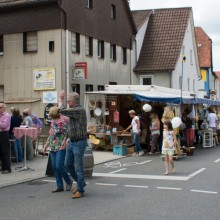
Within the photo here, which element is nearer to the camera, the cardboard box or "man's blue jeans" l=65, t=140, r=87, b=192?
"man's blue jeans" l=65, t=140, r=87, b=192

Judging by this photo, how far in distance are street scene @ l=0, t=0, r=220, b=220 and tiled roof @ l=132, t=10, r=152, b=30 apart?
0.10 metres

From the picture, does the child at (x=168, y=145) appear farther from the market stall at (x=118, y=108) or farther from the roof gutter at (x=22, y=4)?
the roof gutter at (x=22, y=4)

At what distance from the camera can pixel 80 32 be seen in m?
26.9

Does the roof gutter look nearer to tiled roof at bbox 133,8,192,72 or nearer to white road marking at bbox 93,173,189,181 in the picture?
tiled roof at bbox 133,8,192,72

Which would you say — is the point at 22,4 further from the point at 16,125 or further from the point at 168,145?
the point at 168,145

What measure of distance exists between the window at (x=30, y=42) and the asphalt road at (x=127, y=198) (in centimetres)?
1347

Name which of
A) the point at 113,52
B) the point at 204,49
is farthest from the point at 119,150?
the point at 204,49

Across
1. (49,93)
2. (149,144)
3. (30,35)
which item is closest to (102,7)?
(30,35)

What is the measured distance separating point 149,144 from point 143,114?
1921 millimetres

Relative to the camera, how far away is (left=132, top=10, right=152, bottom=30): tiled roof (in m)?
37.2

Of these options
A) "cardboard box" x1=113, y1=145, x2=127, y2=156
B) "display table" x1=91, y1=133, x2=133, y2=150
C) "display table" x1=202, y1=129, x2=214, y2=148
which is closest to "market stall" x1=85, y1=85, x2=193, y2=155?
"display table" x1=91, y1=133, x2=133, y2=150

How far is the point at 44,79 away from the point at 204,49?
38.7 meters

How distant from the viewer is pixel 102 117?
2205cm

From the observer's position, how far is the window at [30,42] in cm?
2586
